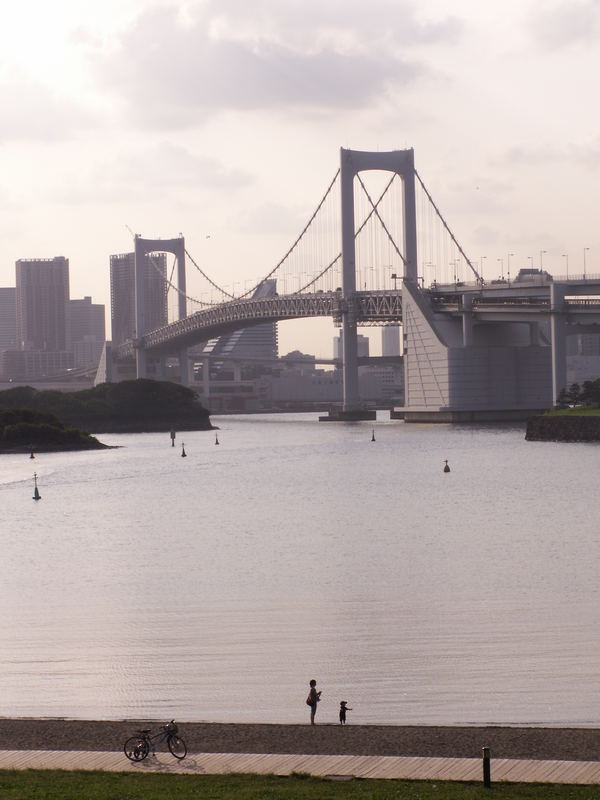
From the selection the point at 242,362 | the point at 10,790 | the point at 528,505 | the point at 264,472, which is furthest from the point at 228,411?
the point at 10,790

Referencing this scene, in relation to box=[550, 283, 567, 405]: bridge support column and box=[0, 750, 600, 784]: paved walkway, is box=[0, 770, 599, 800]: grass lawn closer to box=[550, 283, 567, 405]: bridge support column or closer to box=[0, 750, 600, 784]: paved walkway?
box=[0, 750, 600, 784]: paved walkway

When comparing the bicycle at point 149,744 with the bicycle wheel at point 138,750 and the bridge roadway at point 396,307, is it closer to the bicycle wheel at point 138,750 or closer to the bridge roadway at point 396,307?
the bicycle wheel at point 138,750

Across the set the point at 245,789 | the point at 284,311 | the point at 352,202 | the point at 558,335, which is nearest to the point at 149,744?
the point at 245,789

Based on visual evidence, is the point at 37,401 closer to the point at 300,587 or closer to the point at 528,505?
the point at 528,505

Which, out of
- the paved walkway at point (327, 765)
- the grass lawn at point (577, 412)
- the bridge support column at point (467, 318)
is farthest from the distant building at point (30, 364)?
the paved walkway at point (327, 765)

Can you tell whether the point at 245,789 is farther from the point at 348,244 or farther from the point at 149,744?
the point at 348,244
